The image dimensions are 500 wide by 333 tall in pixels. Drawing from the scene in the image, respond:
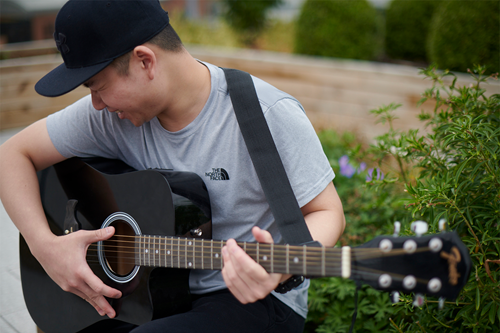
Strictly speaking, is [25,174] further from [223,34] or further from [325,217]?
[223,34]

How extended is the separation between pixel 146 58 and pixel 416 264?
1.11m

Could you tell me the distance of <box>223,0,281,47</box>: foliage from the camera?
8.10 meters

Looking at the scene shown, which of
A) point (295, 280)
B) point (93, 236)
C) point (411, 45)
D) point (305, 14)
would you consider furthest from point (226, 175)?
point (411, 45)

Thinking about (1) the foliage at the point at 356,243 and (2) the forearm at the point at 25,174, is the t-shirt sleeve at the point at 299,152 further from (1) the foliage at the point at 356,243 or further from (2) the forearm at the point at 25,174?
(2) the forearm at the point at 25,174

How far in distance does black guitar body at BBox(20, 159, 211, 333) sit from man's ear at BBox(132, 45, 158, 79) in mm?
384

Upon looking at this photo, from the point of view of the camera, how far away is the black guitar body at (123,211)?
1.53 metres

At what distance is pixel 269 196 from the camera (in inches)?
56.8

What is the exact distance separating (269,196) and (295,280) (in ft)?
0.99

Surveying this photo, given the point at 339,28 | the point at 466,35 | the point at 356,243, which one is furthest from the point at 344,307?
the point at 339,28

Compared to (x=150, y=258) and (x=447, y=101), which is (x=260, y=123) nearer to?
(x=150, y=258)

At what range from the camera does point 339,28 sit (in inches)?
238

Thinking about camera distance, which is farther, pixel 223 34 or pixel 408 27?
pixel 223 34

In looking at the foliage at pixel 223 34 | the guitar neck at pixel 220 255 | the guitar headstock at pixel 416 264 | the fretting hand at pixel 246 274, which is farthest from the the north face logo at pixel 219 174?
the foliage at pixel 223 34

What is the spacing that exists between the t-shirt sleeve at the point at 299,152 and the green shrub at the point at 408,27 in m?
6.36
